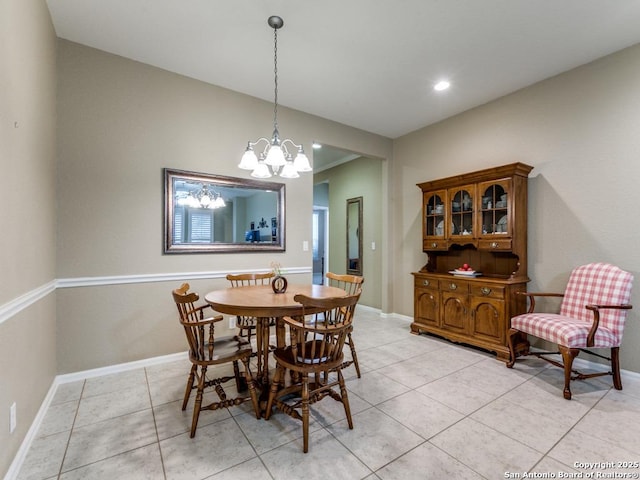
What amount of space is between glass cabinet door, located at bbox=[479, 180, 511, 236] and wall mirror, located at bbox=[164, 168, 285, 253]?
241 centimetres

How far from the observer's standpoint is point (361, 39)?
8.52 feet

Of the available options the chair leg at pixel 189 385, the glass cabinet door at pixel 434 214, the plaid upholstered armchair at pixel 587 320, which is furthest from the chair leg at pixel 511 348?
the chair leg at pixel 189 385

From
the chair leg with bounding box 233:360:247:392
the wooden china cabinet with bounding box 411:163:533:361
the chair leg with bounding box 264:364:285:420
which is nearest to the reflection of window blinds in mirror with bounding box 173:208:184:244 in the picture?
the chair leg with bounding box 233:360:247:392

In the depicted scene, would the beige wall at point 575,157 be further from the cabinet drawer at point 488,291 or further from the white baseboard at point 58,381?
the white baseboard at point 58,381

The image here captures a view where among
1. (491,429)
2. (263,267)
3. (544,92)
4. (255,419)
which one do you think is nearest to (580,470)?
(491,429)

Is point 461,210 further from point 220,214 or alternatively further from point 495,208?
point 220,214

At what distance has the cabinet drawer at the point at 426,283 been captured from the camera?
3.76 metres

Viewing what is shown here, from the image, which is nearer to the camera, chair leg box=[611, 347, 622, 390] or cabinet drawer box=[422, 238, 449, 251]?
chair leg box=[611, 347, 622, 390]

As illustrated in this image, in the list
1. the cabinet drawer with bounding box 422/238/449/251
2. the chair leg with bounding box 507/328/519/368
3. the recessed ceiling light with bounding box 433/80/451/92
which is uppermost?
the recessed ceiling light with bounding box 433/80/451/92

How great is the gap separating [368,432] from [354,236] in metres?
4.11

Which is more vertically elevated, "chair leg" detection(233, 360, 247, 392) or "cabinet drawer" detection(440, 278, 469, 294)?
"cabinet drawer" detection(440, 278, 469, 294)

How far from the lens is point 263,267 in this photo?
3.64m

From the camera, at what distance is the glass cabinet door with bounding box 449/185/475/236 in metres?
3.53

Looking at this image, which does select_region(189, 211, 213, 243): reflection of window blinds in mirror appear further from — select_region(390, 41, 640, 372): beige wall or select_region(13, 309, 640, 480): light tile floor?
select_region(390, 41, 640, 372): beige wall
